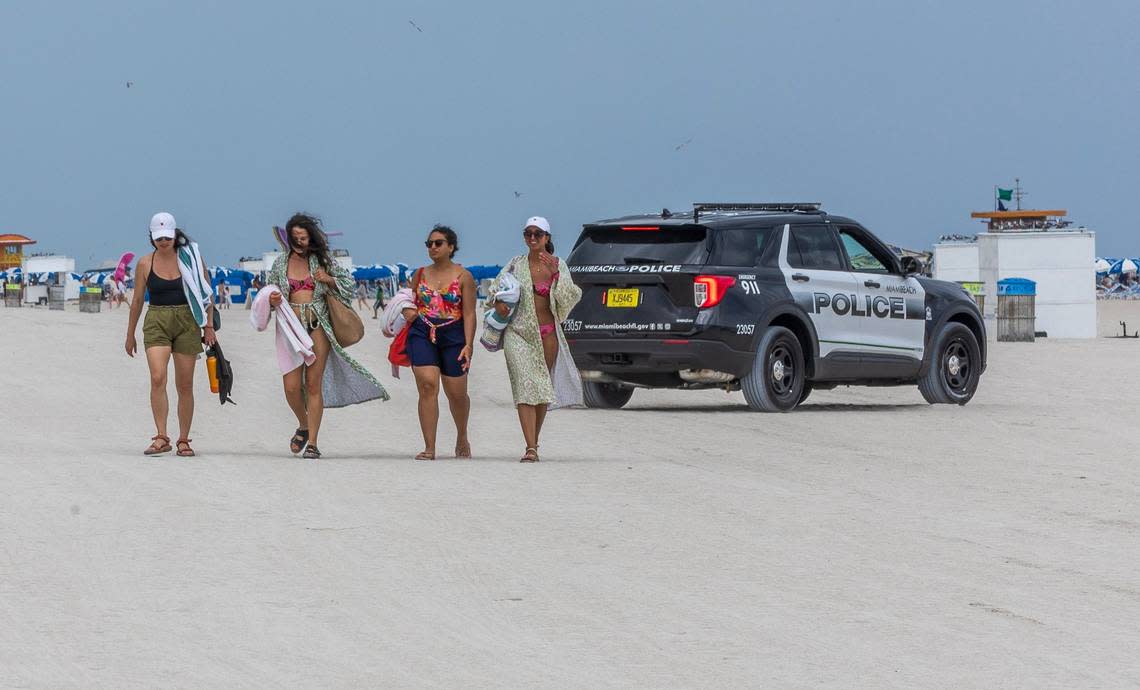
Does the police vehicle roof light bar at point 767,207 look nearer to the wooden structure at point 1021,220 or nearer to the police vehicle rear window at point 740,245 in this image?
the police vehicle rear window at point 740,245

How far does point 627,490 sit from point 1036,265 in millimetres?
31288

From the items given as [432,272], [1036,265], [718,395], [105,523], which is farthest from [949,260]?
[105,523]

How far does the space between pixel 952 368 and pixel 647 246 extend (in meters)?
4.09

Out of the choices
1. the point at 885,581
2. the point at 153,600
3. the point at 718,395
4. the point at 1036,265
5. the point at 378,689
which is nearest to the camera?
the point at 378,689

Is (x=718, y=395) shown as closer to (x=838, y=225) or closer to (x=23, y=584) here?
(x=838, y=225)

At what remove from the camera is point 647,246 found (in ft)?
57.3

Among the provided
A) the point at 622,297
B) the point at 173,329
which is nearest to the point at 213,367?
the point at 173,329

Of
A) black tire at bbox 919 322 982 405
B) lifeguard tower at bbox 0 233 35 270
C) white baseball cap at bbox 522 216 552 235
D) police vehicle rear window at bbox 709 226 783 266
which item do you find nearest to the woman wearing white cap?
white baseball cap at bbox 522 216 552 235

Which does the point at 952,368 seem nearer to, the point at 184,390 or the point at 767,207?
the point at 767,207

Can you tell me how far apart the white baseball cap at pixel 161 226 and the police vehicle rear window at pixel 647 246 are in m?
5.31

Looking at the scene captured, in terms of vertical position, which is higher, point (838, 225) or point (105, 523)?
point (838, 225)

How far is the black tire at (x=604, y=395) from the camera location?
1866 centimetres

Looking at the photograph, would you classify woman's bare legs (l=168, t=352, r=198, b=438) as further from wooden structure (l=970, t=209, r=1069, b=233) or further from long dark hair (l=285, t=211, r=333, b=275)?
wooden structure (l=970, t=209, r=1069, b=233)

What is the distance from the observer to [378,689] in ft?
19.5
